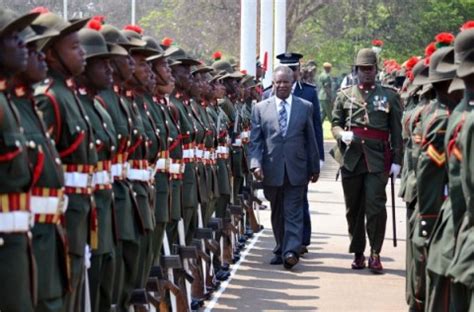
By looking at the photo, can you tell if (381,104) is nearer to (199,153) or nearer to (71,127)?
(199,153)

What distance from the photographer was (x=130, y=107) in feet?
31.3

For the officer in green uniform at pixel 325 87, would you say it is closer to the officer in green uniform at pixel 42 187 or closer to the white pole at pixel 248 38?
the white pole at pixel 248 38

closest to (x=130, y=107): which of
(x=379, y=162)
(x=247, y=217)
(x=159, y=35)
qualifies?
(x=379, y=162)

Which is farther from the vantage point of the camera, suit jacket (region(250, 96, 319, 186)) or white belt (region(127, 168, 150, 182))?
suit jacket (region(250, 96, 319, 186))

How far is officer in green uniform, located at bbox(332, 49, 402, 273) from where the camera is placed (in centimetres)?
1414

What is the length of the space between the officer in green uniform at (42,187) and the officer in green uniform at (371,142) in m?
7.19

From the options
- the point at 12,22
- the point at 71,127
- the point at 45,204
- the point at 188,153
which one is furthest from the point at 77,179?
the point at 188,153

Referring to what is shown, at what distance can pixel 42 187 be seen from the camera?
23.6 ft

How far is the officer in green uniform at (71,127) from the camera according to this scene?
778cm

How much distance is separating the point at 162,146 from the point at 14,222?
11.9 ft

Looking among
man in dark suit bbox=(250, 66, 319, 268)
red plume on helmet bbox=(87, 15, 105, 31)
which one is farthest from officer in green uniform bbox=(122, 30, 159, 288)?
man in dark suit bbox=(250, 66, 319, 268)

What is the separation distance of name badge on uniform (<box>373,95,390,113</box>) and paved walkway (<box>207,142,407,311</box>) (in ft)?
5.69

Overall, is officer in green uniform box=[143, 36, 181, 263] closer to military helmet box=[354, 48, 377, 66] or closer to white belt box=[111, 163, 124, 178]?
white belt box=[111, 163, 124, 178]

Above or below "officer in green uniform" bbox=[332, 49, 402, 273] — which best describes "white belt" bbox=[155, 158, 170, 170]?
above
